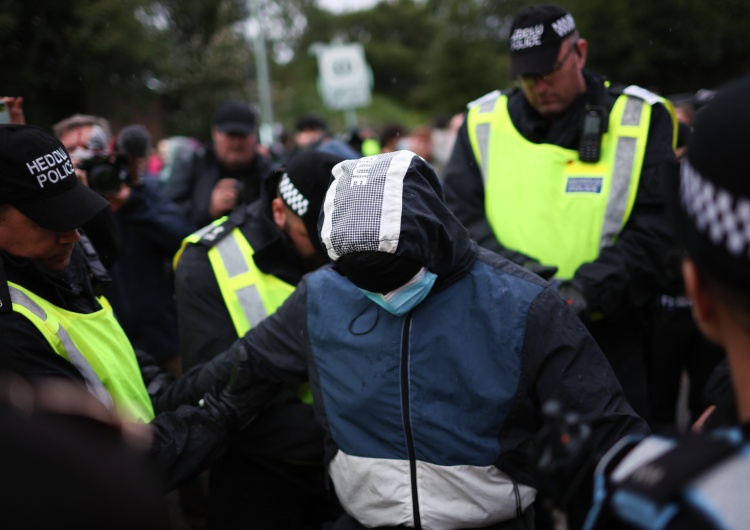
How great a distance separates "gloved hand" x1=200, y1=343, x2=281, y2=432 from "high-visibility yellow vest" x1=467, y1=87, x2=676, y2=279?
4.38 ft

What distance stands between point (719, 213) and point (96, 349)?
1.86 metres

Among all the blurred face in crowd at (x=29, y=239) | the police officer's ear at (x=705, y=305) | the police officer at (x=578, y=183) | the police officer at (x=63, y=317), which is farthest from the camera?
the police officer at (x=578, y=183)

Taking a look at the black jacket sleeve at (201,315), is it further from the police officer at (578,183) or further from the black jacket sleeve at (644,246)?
the black jacket sleeve at (644,246)

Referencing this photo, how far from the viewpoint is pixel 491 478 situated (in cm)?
212

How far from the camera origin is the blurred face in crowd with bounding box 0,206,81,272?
232 cm

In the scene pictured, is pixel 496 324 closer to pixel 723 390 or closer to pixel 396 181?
pixel 396 181

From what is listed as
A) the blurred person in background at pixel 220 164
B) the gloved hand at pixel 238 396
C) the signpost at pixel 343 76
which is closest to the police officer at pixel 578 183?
the gloved hand at pixel 238 396

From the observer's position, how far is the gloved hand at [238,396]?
101 inches

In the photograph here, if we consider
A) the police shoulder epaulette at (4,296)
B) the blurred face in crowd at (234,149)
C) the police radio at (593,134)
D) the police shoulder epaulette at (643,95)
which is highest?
the police shoulder epaulette at (643,95)

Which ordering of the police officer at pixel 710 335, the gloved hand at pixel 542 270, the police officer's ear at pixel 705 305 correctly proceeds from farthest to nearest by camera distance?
the gloved hand at pixel 542 270 → the police officer's ear at pixel 705 305 → the police officer at pixel 710 335

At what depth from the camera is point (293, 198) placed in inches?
119

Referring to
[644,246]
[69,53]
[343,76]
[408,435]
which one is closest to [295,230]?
[408,435]

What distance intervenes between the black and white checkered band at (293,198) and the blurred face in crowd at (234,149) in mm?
2471

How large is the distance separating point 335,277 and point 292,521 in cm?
119
